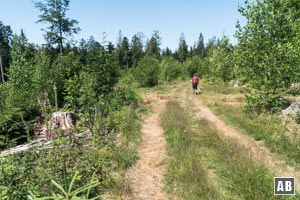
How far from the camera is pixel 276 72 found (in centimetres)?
1104

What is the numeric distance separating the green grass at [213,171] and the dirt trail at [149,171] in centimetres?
25

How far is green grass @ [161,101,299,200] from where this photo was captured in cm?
477

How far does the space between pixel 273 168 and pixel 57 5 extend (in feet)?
117

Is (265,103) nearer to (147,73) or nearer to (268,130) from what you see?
(268,130)

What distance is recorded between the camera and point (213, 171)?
6051 millimetres

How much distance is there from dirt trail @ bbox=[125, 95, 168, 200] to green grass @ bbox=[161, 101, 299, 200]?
0.25 metres

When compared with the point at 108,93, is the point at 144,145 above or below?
below

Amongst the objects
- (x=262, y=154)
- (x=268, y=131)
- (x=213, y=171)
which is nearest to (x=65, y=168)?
(x=213, y=171)

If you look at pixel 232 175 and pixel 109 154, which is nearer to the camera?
pixel 232 175

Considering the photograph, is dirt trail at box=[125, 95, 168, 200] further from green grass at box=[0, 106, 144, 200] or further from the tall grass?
the tall grass

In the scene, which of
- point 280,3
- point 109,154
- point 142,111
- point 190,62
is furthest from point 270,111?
point 190,62

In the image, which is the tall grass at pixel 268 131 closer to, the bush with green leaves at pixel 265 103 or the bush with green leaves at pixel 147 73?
the bush with green leaves at pixel 265 103

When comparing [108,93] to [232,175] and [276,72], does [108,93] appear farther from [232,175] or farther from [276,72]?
[232,175]

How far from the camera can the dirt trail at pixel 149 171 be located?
5.14m
